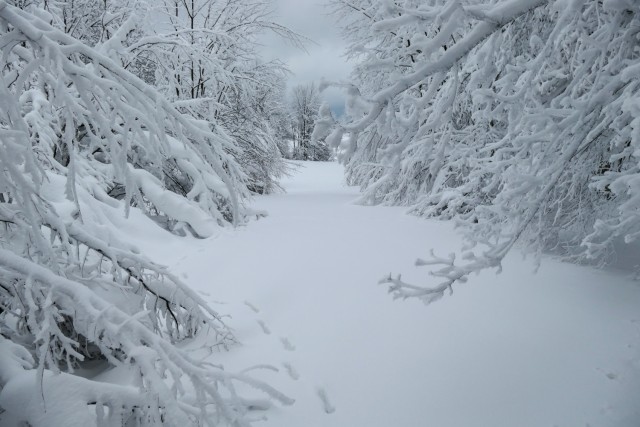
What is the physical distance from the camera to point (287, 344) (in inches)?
120

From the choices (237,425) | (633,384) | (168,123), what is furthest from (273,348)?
(633,384)

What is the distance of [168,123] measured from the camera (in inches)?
57.2

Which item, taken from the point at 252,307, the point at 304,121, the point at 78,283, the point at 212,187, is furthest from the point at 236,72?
the point at 304,121

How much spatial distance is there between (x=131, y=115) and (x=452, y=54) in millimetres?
1237

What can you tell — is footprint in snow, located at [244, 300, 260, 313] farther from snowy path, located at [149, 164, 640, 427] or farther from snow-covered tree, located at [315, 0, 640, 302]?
snow-covered tree, located at [315, 0, 640, 302]

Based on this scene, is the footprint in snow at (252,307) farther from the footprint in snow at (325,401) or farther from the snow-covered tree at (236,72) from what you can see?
the snow-covered tree at (236,72)

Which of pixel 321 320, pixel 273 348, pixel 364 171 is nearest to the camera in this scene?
pixel 273 348

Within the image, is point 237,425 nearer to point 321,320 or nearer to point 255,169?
point 321,320

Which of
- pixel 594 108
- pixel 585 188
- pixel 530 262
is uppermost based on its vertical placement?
pixel 594 108

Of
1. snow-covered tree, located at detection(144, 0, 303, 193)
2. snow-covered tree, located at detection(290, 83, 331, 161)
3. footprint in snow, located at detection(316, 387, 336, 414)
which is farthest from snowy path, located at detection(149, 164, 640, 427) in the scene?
snow-covered tree, located at detection(290, 83, 331, 161)

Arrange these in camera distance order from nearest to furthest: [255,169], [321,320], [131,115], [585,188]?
[131,115]
[321,320]
[585,188]
[255,169]

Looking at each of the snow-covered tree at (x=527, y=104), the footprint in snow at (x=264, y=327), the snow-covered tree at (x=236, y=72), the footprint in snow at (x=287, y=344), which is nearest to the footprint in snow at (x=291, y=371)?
the footprint in snow at (x=287, y=344)

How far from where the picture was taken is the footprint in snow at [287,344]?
9.84 ft

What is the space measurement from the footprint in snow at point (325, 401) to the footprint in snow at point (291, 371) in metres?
0.18
